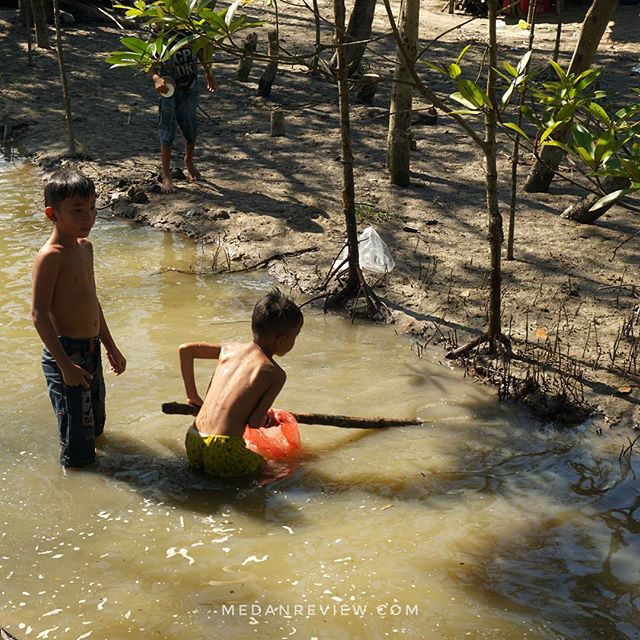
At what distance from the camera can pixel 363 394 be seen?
5.40 meters

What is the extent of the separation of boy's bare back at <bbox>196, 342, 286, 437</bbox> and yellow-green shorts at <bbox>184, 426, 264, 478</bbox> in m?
0.05

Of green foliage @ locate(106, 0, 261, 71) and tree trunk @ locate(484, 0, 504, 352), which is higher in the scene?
green foliage @ locate(106, 0, 261, 71)

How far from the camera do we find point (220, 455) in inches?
170

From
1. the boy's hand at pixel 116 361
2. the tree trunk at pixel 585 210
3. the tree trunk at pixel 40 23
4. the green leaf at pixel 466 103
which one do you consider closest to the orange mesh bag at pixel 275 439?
the boy's hand at pixel 116 361

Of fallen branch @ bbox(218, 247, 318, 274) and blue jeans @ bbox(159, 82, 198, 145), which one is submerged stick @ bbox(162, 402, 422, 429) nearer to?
fallen branch @ bbox(218, 247, 318, 274)

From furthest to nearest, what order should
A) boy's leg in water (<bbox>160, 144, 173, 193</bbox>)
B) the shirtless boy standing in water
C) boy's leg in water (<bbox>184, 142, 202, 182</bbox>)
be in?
boy's leg in water (<bbox>184, 142, 202, 182</bbox>) → boy's leg in water (<bbox>160, 144, 173, 193</bbox>) → the shirtless boy standing in water

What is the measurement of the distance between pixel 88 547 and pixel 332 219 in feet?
15.0

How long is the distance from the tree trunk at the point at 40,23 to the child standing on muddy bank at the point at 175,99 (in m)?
6.40

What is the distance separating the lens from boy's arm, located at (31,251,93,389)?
13.6ft

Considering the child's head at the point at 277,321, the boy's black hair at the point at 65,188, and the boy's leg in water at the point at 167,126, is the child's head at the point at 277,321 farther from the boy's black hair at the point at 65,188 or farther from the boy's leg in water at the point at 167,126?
the boy's leg in water at the point at 167,126

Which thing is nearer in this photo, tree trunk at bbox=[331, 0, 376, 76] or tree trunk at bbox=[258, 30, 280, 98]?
tree trunk at bbox=[258, 30, 280, 98]

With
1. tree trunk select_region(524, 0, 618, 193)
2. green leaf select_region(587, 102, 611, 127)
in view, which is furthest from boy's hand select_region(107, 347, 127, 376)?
tree trunk select_region(524, 0, 618, 193)

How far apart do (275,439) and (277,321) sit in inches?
29.5

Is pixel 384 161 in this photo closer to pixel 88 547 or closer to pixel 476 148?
pixel 476 148
